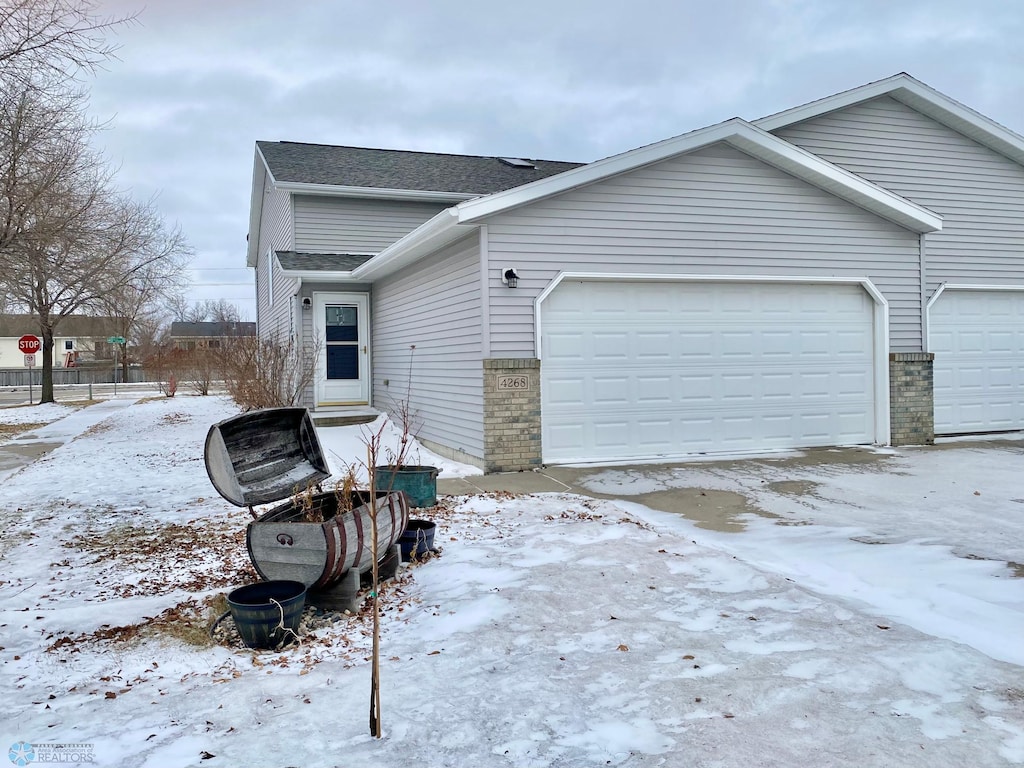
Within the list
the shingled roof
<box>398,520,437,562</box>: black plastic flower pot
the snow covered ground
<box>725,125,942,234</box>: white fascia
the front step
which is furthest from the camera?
the shingled roof

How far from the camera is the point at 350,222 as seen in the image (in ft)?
49.5

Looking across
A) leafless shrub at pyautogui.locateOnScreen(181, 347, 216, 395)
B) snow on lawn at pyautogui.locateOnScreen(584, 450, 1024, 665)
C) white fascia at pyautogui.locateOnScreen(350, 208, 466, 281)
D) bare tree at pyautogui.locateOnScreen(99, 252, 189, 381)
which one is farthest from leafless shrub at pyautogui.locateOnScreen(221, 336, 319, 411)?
leafless shrub at pyautogui.locateOnScreen(181, 347, 216, 395)

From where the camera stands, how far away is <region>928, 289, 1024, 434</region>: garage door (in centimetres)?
1145

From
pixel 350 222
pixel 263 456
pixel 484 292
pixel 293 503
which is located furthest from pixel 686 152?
pixel 350 222

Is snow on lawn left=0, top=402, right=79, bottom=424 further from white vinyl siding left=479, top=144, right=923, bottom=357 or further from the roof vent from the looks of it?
white vinyl siding left=479, top=144, right=923, bottom=357

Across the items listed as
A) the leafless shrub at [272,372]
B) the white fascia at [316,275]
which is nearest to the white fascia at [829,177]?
the white fascia at [316,275]

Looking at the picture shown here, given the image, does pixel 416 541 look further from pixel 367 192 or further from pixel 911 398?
pixel 367 192

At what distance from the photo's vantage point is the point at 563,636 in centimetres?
383

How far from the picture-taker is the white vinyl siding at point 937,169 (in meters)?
11.8

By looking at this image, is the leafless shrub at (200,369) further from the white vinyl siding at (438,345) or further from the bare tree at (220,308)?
the bare tree at (220,308)

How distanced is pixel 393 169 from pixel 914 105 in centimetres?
1014

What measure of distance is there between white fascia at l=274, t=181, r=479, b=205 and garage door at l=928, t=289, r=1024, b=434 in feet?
29.0

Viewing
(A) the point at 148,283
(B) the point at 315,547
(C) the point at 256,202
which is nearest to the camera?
(B) the point at 315,547

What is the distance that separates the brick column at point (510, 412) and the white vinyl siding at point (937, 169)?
6447mm
